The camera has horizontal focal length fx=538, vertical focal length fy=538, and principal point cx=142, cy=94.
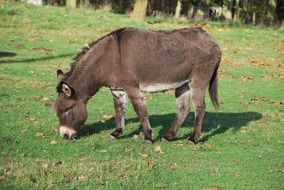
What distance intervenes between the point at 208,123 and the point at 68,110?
12.6 ft

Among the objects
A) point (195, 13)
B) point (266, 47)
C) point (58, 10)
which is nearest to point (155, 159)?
point (266, 47)

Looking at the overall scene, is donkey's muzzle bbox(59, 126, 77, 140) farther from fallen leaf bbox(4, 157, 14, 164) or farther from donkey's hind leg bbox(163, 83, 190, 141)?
donkey's hind leg bbox(163, 83, 190, 141)

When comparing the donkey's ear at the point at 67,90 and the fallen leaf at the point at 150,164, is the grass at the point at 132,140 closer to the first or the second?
the fallen leaf at the point at 150,164

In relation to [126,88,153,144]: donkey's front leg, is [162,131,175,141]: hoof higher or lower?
lower

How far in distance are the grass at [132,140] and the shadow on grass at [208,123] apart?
22mm

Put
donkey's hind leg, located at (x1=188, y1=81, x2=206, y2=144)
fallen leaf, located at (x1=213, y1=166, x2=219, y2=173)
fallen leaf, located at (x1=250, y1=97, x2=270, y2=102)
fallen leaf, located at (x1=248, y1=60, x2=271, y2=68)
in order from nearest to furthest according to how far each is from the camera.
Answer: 1. fallen leaf, located at (x1=213, y1=166, x2=219, y2=173)
2. donkey's hind leg, located at (x1=188, y1=81, x2=206, y2=144)
3. fallen leaf, located at (x1=250, y1=97, x2=270, y2=102)
4. fallen leaf, located at (x1=248, y1=60, x2=271, y2=68)

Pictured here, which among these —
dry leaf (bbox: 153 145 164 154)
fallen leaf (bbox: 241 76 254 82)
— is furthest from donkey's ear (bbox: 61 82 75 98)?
fallen leaf (bbox: 241 76 254 82)

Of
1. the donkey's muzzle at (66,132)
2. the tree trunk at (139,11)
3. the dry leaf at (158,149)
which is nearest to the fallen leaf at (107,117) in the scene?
the donkey's muzzle at (66,132)

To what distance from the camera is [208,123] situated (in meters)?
12.4

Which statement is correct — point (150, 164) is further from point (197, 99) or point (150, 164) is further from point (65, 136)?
point (197, 99)

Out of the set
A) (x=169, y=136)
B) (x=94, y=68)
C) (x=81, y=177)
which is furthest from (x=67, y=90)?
(x=81, y=177)

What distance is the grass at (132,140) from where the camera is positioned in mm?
7680

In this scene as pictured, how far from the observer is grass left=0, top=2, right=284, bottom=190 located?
7680 mm

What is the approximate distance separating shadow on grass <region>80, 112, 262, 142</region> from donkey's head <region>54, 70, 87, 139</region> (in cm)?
58
